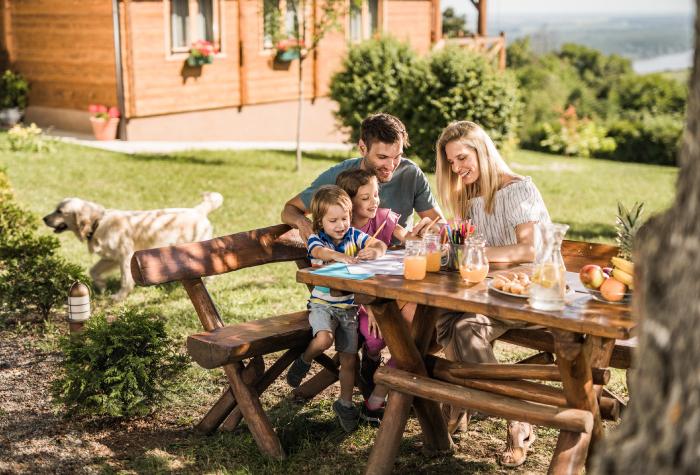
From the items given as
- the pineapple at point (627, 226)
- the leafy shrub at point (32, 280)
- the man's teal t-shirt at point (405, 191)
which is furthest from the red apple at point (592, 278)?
the leafy shrub at point (32, 280)

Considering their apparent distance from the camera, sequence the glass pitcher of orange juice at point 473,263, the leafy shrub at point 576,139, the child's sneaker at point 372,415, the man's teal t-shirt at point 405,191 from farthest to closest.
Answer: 1. the leafy shrub at point 576,139
2. the man's teal t-shirt at point 405,191
3. the child's sneaker at point 372,415
4. the glass pitcher of orange juice at point 473,263

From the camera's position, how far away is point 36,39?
16672 mm

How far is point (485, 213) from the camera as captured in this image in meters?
4.52

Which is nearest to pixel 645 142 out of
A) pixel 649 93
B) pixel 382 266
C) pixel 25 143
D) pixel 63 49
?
pixel 63 49

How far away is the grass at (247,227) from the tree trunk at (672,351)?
6.83 ft

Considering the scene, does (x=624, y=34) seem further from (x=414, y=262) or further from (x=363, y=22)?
(x=414, y=262)

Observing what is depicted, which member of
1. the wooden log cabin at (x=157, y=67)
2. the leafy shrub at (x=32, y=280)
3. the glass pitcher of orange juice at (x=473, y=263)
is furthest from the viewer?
the wooden log cabin at (x=157, y=67)

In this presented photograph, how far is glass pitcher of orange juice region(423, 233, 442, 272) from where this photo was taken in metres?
3.86

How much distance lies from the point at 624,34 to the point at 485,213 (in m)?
126

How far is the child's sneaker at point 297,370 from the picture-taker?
14.8ft

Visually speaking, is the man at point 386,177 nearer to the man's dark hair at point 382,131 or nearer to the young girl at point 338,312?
the man's dark hair at point 382,131

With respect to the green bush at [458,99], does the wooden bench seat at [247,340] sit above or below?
below

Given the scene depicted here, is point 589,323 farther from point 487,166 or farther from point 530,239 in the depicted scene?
point 487,166

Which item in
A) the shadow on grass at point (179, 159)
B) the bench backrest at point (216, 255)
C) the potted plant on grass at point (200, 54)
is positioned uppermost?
the potted plant on grass at point (200, 54)
